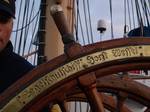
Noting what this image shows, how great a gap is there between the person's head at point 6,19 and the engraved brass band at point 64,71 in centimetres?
22

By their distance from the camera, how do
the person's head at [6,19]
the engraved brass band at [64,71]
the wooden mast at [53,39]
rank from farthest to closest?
the wooden mast at [53,39], the person's head at [6,19], the engraved brass band at [64,71]

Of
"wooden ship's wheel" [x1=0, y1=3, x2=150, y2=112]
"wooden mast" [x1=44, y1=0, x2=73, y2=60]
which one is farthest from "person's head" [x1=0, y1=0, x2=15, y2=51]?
"wooden mast" [x1=44, y1=0, x2=73, y2=60]

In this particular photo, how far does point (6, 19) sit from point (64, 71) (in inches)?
10.3

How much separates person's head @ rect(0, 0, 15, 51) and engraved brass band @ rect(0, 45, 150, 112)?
0.22 metres

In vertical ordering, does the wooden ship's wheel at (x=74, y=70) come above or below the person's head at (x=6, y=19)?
below

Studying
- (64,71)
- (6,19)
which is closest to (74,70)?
(64,71)

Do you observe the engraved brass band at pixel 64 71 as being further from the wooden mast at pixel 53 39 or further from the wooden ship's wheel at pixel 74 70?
the wooden mast at pixel 53 39

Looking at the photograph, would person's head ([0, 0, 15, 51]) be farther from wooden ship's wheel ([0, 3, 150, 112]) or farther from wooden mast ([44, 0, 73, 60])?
wooden mast ([44, 0, 73, 60])

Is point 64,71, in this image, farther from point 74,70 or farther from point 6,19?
point 6,19

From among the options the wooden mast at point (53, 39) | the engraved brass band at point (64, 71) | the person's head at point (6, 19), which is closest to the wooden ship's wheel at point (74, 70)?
the engraved brass band at point (64, 71)

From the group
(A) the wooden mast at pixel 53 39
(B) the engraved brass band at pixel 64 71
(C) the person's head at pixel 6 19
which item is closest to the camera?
(B) the engraved brass band at pixel 64 71

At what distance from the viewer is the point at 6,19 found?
1277mm

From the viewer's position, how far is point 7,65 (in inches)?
55.9

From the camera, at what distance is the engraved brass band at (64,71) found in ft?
3.65
